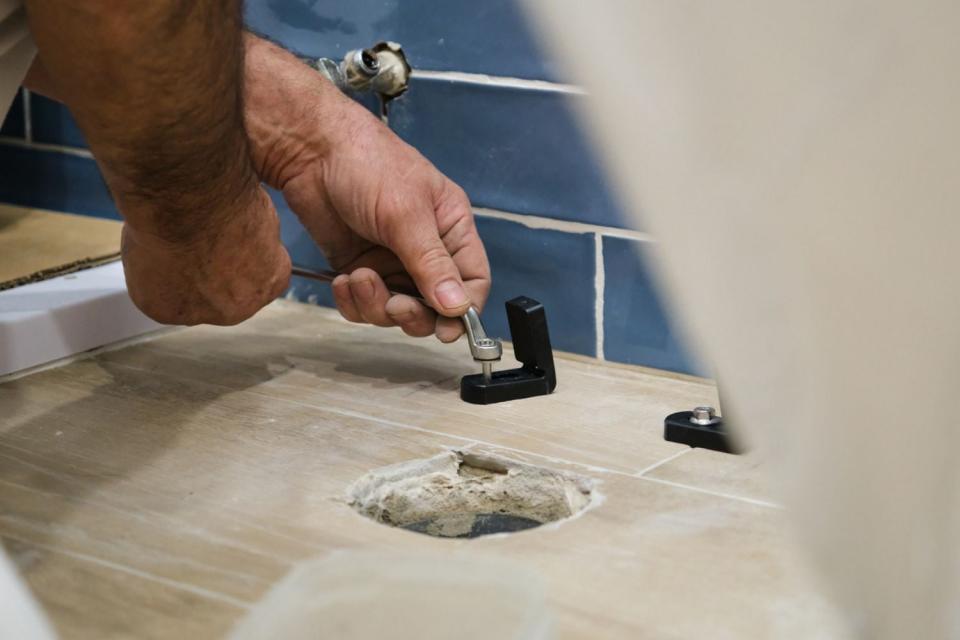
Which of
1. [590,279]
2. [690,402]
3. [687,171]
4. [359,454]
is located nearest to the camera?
[687,171]

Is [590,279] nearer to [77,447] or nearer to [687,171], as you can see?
[77,447]

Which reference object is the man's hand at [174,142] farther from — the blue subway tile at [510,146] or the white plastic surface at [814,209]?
the white plastic surface at [814,209]

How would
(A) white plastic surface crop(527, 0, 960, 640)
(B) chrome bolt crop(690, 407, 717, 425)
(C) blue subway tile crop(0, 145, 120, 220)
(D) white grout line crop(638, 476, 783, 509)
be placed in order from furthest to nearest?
(C) blue subway tile crop(0, 145, 120, 220) < (B) chrome bolt crop(690, 407, 717, 425) < (D) white grout line crop(638, 476, 783, 509) < (A) white plastic surface crop(527, 0, 960, 640)

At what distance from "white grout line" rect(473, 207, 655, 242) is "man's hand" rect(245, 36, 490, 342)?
0.08 m

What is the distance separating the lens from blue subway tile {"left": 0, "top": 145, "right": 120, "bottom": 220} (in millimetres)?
1472

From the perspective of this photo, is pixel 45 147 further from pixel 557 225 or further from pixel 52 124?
pixel 557 225

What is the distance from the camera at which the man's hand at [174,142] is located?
71cm

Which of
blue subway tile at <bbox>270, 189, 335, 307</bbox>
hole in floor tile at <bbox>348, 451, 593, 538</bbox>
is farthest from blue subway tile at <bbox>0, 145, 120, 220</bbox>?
hole in floor tile at <bbox>348, 451, 593, 538</bbox>

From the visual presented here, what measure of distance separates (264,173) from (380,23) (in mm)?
220

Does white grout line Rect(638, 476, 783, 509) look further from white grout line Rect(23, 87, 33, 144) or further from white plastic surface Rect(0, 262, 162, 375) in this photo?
white grout line Rect(23, 87, 33, 144)

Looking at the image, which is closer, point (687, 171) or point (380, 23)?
point (687, 171)

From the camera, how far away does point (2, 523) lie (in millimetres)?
772

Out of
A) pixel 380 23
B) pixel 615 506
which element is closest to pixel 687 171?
pixel 615 506

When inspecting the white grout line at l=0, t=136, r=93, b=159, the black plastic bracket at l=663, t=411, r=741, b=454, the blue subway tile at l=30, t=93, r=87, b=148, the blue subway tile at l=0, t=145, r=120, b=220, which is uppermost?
the blue subway tile at l=30, t=93, r=87, b=148
